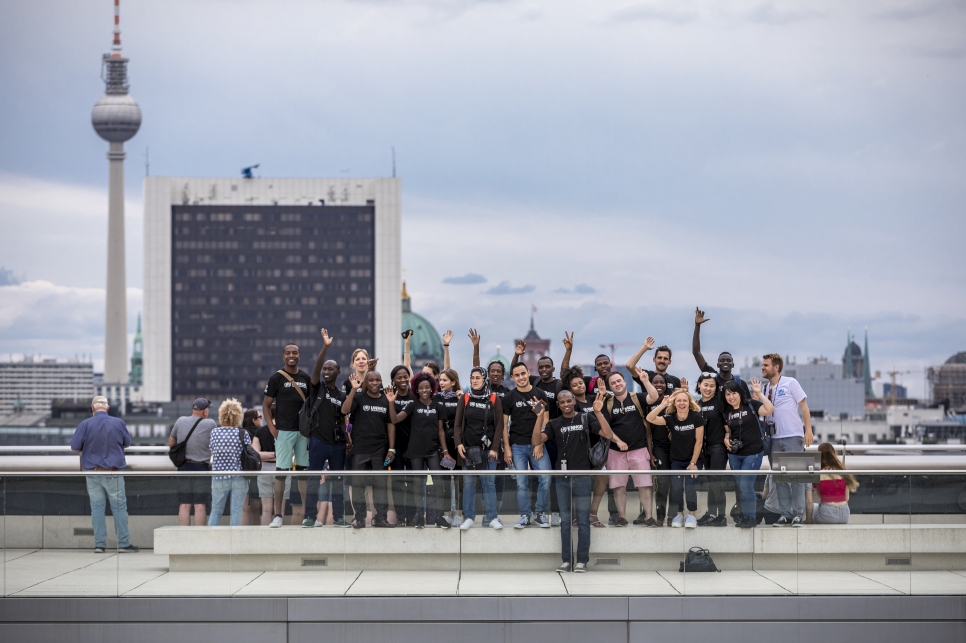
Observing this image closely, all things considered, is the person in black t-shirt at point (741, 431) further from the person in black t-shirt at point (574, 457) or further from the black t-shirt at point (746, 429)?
the person in black t-shirt at point (574, 457)

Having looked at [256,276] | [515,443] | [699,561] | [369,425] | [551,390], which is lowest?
[699,561]

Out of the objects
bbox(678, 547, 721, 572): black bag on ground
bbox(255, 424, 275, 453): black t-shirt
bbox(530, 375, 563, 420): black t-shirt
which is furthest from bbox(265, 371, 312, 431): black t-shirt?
bbox(678, 547, 721, 572): black bag on ground

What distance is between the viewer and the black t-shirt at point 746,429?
40.9 ft

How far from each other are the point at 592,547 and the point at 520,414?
1821mm

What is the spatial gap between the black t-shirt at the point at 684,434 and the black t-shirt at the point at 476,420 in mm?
1948

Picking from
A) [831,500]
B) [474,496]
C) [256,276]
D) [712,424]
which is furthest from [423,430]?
[256,276]

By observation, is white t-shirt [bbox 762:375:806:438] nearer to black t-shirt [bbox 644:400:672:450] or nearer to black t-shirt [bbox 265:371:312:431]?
black t-shirt [bbox 644:400:672:450]

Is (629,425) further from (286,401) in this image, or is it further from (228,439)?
(228,439)

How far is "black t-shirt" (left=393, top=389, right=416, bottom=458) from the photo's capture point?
40.5 feet

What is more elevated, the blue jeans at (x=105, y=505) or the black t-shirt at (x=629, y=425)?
the black t-shirt at (x=629, y=425)

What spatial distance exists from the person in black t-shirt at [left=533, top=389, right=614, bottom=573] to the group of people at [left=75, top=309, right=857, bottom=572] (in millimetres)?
13

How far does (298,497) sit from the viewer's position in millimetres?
11117

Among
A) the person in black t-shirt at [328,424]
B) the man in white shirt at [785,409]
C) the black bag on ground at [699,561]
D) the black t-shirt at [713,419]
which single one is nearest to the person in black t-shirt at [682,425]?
the black t-shirt at [713,419]

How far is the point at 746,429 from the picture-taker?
12.5 meters
